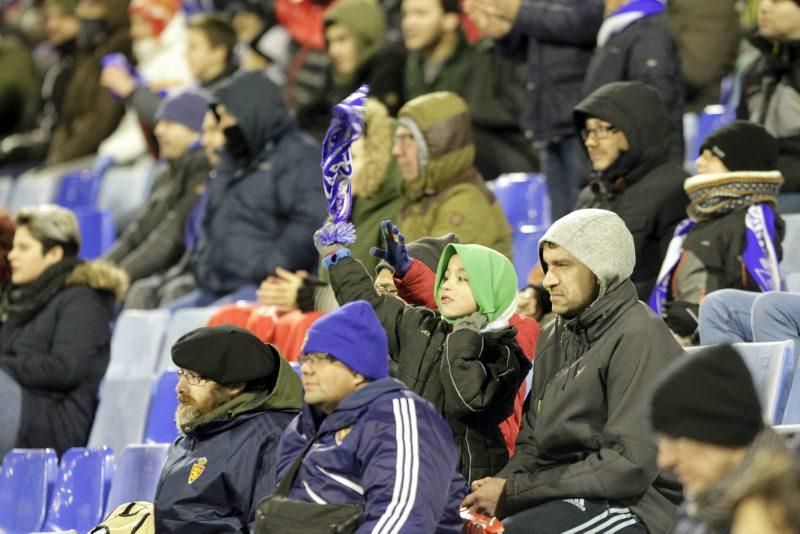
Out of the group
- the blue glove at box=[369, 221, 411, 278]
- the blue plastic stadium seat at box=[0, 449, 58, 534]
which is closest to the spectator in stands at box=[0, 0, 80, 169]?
the blue plastic stadium seat at box=[0, 449, 58, 534]

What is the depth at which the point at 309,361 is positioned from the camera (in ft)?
13.5

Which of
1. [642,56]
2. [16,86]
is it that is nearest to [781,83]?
[642,56]

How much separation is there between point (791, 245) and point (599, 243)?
1872 mm

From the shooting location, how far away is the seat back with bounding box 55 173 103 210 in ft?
32.8

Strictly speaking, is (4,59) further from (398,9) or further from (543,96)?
(543,96)

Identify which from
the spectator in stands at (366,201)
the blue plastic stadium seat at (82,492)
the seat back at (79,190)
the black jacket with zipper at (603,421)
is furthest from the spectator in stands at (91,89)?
the black jacket with zipper at (603,421)

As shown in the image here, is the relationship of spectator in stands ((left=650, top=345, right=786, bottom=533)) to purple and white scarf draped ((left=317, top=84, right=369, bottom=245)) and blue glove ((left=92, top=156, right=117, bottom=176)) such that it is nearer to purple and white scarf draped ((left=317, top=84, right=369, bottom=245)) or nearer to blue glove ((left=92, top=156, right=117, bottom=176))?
purple and white scarf draped ((left=317, top=84, right=369, bottom=245))

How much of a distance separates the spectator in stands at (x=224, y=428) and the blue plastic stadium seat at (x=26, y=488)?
93 centimetres

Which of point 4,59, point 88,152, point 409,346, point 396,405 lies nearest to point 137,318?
point 409,346

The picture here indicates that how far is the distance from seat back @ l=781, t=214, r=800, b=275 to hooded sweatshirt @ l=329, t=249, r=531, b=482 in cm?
184

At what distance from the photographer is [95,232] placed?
29.9 feet

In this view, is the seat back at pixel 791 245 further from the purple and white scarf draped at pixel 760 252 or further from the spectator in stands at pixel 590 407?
the spectator in stands at pixel 590 407

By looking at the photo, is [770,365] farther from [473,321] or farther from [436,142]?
[436,142]

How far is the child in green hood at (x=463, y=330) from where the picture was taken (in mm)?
4516
